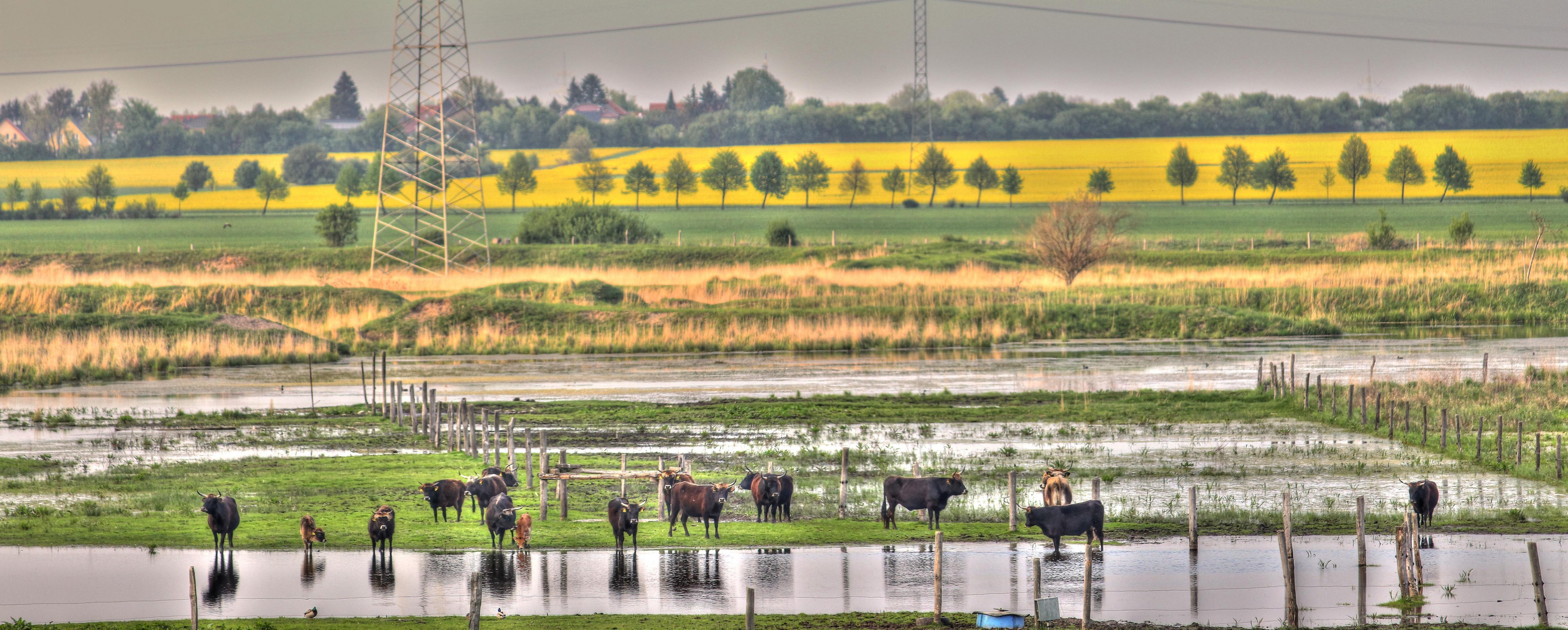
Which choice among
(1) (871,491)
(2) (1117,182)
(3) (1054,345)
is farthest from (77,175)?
(1) (871,491)

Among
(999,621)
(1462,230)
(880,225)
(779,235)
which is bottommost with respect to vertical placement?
(999,621)

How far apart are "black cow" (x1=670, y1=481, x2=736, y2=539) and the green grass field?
3355 inches

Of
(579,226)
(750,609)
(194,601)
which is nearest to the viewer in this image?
(750,609)

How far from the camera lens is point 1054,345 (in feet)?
195

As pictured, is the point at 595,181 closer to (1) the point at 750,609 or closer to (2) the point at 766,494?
(2) the point at 766,494

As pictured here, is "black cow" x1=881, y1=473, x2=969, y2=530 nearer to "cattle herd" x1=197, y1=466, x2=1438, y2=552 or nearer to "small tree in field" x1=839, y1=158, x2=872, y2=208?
"cattle herd" x1=197, y1=466, x2=1438, y2=552

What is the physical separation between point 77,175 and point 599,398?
180 m

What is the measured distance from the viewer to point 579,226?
324 feet

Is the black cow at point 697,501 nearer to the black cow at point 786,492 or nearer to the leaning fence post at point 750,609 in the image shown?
the black cow at point 786,492

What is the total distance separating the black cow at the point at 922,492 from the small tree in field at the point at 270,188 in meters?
160

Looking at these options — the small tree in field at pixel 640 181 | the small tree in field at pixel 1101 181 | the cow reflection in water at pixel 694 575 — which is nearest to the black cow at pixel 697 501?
the cow reflection in water at pixel 694 575

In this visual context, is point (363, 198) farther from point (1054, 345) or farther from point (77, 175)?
point (1054, 345)

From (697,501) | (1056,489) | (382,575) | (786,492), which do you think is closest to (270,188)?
(786,492)

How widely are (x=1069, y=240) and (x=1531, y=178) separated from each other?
99857mm
